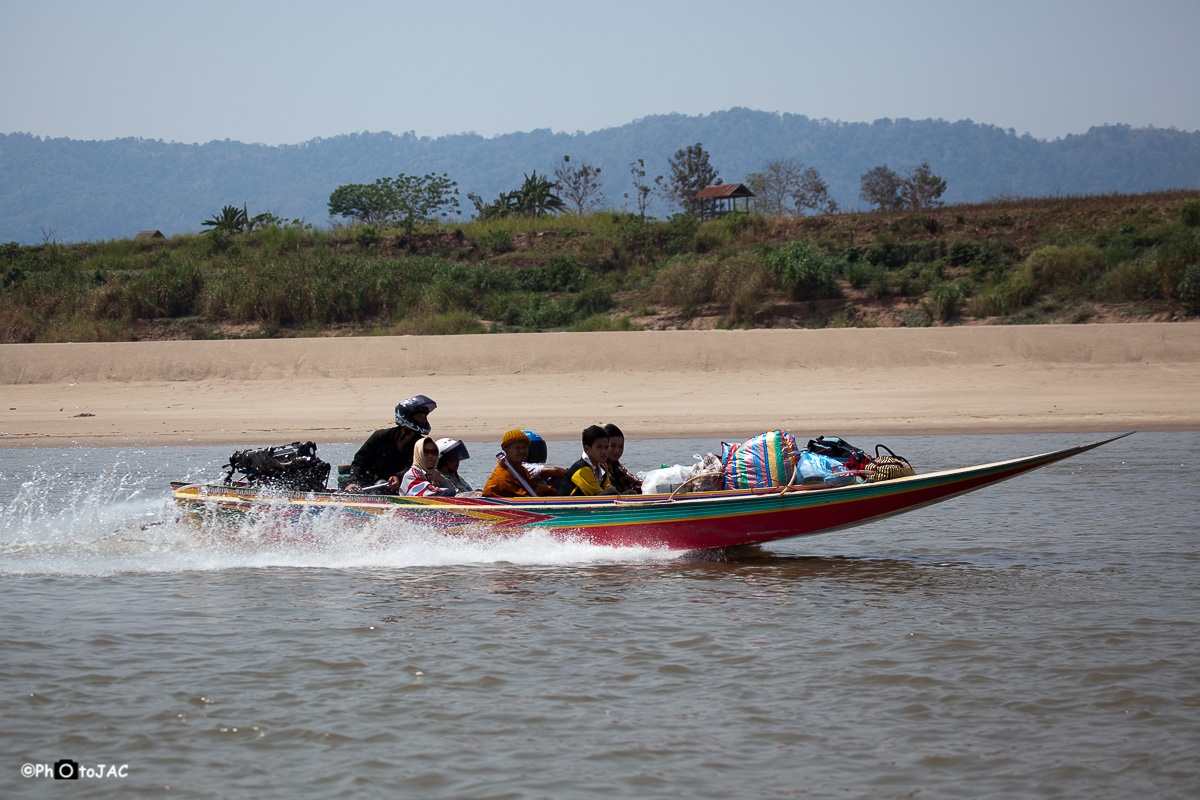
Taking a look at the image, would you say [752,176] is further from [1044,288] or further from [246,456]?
[246,456]

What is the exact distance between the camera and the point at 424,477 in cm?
812

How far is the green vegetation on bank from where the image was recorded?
23078mm

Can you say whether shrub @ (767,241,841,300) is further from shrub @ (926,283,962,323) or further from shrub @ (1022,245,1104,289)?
shrub @ (1022,245,1104,289)

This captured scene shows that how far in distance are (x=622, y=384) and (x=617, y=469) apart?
10031 millimetres

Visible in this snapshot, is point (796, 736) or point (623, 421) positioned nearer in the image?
point (796, 736)

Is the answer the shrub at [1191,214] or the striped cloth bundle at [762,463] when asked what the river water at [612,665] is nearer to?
the striped cloth bundle at [762,463]

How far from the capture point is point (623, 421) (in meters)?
15.9

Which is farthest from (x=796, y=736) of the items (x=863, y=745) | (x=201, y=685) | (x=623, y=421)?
(x=623, y=421)

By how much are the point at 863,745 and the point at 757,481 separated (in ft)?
11.2

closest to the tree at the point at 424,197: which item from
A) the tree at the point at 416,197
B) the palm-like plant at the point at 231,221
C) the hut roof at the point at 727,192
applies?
the tree at the point at 416,197

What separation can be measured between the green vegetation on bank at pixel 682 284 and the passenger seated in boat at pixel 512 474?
51.7 feet

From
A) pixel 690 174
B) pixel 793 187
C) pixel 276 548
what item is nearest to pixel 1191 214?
pixel 276 548

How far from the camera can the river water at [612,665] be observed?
4367 millimetres

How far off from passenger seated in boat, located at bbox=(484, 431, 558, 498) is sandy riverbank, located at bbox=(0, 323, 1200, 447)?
703 cm
